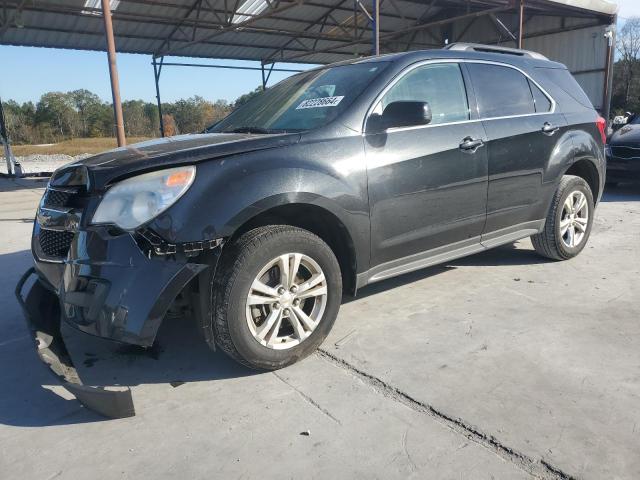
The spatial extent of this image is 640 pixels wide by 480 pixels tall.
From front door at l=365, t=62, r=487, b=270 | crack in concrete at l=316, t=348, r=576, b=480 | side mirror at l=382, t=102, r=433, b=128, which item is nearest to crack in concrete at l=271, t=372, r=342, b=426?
crack in concrete at l=316, t=348, r=576, b=480

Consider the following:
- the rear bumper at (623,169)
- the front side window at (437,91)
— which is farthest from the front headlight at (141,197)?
the rear bumper at (623,169)

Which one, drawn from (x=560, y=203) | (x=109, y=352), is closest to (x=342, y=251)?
(x=109, y=352)

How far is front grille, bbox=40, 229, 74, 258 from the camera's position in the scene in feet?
8.89

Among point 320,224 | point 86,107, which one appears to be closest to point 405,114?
point 320,224

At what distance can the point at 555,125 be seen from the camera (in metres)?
4.25

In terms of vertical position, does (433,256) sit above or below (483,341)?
above

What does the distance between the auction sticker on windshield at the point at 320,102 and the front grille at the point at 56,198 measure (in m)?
1.53

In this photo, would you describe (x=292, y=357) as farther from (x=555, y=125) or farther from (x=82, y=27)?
(x=82, y=27)

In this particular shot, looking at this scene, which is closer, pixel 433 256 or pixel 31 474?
pixel 31 474

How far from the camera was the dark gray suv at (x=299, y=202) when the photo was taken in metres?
2.43

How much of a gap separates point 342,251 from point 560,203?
2316 mm

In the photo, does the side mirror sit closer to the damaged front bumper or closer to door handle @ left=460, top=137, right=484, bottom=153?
door handle @ left=460, top=137, right=484, bottom=153

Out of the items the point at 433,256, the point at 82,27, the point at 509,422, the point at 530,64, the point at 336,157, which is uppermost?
the point at 82,27

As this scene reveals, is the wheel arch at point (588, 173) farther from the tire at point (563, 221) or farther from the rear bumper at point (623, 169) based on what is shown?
the rear bumper at point (623, 169)
